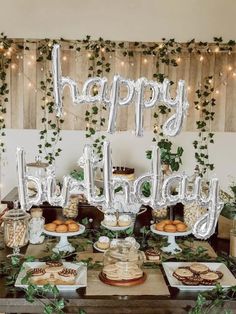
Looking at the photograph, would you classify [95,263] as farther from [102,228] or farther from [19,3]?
[19,3]

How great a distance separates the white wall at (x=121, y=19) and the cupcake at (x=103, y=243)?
115 inches

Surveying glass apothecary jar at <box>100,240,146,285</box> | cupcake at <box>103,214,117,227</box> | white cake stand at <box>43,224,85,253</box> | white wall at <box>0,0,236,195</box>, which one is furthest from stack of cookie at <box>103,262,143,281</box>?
white wall at <box>0,0,236,195</box>

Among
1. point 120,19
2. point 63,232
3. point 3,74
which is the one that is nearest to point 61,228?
point 63,232

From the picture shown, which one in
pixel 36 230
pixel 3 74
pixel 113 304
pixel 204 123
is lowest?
pixel 113 304

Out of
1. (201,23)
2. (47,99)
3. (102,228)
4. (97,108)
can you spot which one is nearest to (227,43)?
(201,23)

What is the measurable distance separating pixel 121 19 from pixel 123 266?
11.1 feet

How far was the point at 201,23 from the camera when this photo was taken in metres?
4.85

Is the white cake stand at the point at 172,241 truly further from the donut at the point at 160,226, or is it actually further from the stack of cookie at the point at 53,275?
the stack of cookie at the point at 53,275

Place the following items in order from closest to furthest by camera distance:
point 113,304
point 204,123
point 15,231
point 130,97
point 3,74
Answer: point 113,304 < point 130,97 < point 15,231 < point 3,74 < point 204,123

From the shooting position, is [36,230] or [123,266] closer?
[123,266]

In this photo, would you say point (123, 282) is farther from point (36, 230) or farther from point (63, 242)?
point (36, 230)

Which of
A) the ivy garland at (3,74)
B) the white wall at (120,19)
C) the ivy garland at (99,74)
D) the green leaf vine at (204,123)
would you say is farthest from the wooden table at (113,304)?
the white wall at (120,19)

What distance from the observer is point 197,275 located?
200cm

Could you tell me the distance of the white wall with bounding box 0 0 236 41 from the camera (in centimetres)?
481
